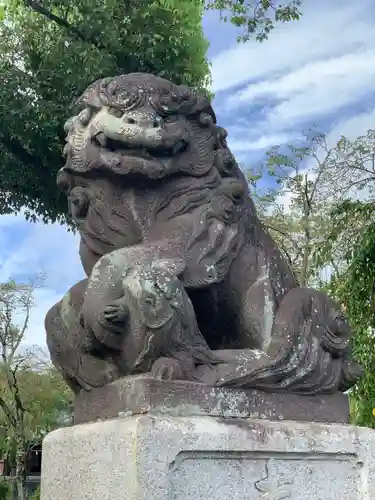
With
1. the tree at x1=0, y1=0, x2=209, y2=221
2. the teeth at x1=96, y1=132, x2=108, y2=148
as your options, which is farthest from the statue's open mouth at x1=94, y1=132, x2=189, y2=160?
the tree at x1=0, y1=0, x2=209, y2=221

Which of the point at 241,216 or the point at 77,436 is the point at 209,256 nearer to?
the point at 241,216

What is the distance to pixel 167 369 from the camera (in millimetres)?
2652

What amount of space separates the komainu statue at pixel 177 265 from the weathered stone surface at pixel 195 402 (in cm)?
4

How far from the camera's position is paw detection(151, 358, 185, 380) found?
2.64 metres

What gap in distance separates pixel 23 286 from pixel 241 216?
17360mm

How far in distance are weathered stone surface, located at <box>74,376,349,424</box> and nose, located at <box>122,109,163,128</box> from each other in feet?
3.47

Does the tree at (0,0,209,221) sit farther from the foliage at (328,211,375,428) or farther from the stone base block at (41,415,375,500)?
the stone base block at (41,415,375,500)

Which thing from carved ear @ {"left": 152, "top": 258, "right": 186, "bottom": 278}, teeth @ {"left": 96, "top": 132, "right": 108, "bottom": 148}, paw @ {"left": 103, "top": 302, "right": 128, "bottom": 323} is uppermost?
teeth @ {"left": 96, "top": 132, "right": 108, "bottom": 148}

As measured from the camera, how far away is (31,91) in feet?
33.6

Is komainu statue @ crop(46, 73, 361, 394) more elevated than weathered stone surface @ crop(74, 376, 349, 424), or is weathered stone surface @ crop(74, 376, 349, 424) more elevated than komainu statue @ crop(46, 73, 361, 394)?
komainu statue @ crop(46, 73, 361, 394)

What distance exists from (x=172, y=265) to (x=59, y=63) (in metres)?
8.06

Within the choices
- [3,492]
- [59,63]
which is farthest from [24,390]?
[59,63]

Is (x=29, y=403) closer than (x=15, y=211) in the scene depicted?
No

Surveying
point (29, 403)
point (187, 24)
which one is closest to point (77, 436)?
point (187, 24)
